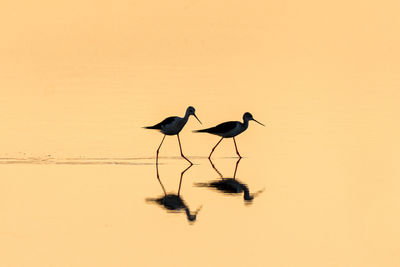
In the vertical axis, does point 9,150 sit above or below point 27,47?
below

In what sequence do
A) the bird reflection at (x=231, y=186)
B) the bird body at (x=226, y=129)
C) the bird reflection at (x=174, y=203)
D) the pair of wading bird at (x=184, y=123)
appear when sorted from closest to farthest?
the bird reflection at (x=174, y=203) → the bird reflection at (x=231, y=186) → the pair of wading bird at (x=184, y=123) → the bird body at (x=226, y=129)

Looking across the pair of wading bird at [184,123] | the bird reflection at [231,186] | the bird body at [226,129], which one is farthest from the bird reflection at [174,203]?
the bird body at [226,129]

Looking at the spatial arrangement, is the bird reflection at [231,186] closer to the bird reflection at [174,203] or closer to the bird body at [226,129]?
the bird reflection at [174,203]

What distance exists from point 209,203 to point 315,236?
2.50 metres

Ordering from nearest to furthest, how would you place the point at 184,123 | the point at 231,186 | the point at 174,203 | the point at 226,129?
the point at 174,203 < the point at 231,186 < the point at 184,123 < the point at 226,129

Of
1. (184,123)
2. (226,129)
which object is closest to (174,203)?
(184,123)

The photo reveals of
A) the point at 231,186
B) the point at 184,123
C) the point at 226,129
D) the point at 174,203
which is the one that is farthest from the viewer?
the point at 226,129

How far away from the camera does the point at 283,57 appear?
36688mm

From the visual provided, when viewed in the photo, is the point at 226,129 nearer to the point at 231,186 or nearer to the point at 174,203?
the point at 231,186

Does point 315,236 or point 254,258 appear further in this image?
point 315,236

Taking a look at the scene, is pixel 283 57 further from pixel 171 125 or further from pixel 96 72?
pixel 171 125

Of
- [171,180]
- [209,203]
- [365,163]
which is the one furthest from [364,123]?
[209,203]

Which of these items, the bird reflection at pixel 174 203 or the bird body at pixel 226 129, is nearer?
the bird reflection at pixel 174 203

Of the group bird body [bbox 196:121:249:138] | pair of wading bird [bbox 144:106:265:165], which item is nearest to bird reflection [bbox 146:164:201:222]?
pair of wading bird [bbox 144:106:265:165]
